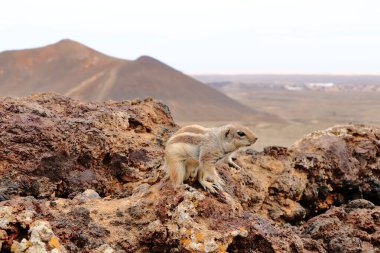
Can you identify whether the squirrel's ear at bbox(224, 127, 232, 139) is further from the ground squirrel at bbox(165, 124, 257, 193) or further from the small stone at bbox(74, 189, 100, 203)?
the small stone at bbox(74, 189, 100, 203)

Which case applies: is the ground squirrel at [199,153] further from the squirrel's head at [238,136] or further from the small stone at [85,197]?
the small stone at [85,197]

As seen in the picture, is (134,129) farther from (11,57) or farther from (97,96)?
(11,57)

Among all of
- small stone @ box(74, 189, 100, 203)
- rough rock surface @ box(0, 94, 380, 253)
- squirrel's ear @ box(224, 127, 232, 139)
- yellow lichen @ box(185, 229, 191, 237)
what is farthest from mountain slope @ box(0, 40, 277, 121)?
yellow lichen @ box(185, 229, 191, 237)

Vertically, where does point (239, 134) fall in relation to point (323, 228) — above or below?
above

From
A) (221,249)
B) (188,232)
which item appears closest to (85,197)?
(188,232)

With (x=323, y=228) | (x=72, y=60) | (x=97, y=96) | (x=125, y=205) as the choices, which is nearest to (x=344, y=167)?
(x=323, y=228)

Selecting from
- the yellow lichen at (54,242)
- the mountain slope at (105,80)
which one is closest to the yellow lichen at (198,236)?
the yellow lichen at (54,242)

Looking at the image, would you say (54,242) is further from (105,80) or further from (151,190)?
(105,80)
